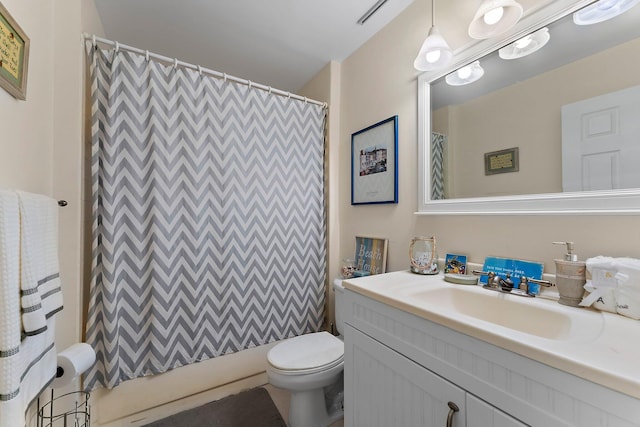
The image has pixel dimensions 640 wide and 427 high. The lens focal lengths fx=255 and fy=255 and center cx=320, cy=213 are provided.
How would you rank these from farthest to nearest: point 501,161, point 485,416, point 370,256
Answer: point 370,256 < point 501,161 < point 485,416

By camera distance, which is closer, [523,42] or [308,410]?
[523,42]

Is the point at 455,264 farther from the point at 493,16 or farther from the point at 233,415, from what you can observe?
the point at 233,415

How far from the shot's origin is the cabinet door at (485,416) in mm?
576

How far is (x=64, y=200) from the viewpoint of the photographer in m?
1.20

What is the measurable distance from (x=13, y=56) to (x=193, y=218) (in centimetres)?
93

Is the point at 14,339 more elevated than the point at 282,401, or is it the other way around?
the point at 14,339

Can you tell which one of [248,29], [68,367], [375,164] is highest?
[248,29]

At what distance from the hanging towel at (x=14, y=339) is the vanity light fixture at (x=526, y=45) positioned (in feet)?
5.97

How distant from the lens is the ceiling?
150 cm

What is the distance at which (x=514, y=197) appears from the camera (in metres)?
1.03

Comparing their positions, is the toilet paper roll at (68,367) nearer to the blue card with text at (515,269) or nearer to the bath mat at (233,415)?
the bath mat at (233,415)

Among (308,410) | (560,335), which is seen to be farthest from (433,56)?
(308,410)

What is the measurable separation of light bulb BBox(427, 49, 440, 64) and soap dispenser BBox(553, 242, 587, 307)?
95cm

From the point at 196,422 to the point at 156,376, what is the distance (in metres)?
0.34
